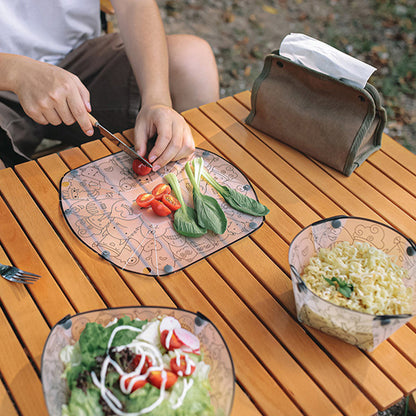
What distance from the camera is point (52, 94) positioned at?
139 cm

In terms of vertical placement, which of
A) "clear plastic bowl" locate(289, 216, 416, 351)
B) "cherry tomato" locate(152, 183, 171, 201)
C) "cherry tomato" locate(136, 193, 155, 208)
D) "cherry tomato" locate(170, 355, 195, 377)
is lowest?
"cherry tomato" locate(136, 193, 155, 208)

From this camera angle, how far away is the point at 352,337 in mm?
1041

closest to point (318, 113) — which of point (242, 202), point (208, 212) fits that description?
point (242, 202)

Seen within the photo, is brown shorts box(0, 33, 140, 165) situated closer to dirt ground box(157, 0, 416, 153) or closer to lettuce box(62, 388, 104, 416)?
lettuce box(62, 388, 104, 416)

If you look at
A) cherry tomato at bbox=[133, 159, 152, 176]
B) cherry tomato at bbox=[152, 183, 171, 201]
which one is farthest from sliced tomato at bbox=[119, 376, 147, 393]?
cherry tomato at bbox=[133, 159, 152, 176]

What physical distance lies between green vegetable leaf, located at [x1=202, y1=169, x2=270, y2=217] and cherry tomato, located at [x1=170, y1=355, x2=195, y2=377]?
0.55 m

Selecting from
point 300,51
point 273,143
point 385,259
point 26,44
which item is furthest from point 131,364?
point 26,44

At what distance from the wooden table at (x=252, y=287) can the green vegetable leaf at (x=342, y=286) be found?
134mm

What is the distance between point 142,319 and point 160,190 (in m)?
0.47

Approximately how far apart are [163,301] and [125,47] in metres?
1.14

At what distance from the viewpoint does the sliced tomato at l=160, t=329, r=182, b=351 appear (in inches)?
36.7

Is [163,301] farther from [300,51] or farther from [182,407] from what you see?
[300,51]

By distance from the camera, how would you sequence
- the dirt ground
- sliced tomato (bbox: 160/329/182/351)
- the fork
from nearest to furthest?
1. sliced tomato (bbox: 160/329/182/351)
2. the fork
3. the dirt ground

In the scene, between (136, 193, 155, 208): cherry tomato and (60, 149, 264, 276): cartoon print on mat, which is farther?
(136, 193, 155, 208): cherry tomato
